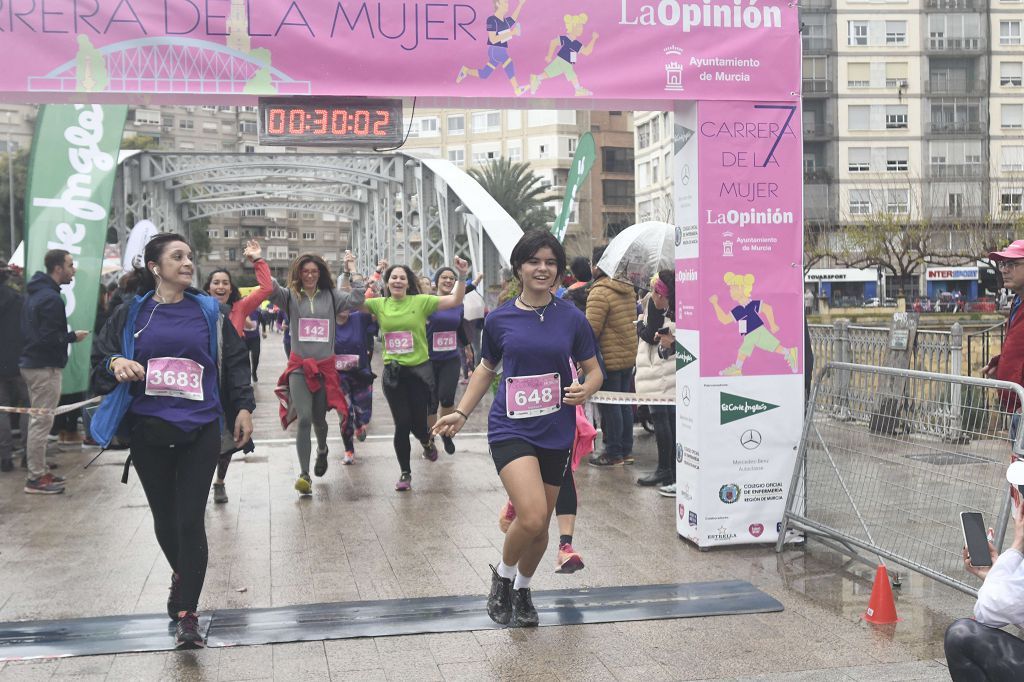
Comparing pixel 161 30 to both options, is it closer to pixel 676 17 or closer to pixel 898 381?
pixel 676 17

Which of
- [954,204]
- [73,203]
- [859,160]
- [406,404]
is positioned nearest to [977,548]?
[406,404]

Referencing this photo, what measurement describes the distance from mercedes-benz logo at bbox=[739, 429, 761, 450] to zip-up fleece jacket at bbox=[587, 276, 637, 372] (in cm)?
369

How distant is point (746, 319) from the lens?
7.49 meters

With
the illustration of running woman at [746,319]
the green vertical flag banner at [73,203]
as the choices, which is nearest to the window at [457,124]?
the green vertical flag banner at [73,203]

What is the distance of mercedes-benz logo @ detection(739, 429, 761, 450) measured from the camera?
24.7 ft

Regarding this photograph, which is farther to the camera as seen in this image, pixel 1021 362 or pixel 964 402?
pixel 1021 362

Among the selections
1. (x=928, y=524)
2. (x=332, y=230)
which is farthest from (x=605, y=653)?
(x=332, y=230)

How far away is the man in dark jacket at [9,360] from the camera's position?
10.8 metres

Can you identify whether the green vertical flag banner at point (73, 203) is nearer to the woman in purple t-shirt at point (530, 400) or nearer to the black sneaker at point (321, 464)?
the black sneaker at point (321, 464)

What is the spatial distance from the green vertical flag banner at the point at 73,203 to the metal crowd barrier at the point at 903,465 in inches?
320

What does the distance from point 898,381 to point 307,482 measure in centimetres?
520

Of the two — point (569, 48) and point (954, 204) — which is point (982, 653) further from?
point (954, 204)

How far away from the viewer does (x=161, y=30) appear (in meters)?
6.83

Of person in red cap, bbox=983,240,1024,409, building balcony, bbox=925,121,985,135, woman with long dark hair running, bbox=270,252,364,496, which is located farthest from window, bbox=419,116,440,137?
person in red cap, bbox=983,240,1024,409
